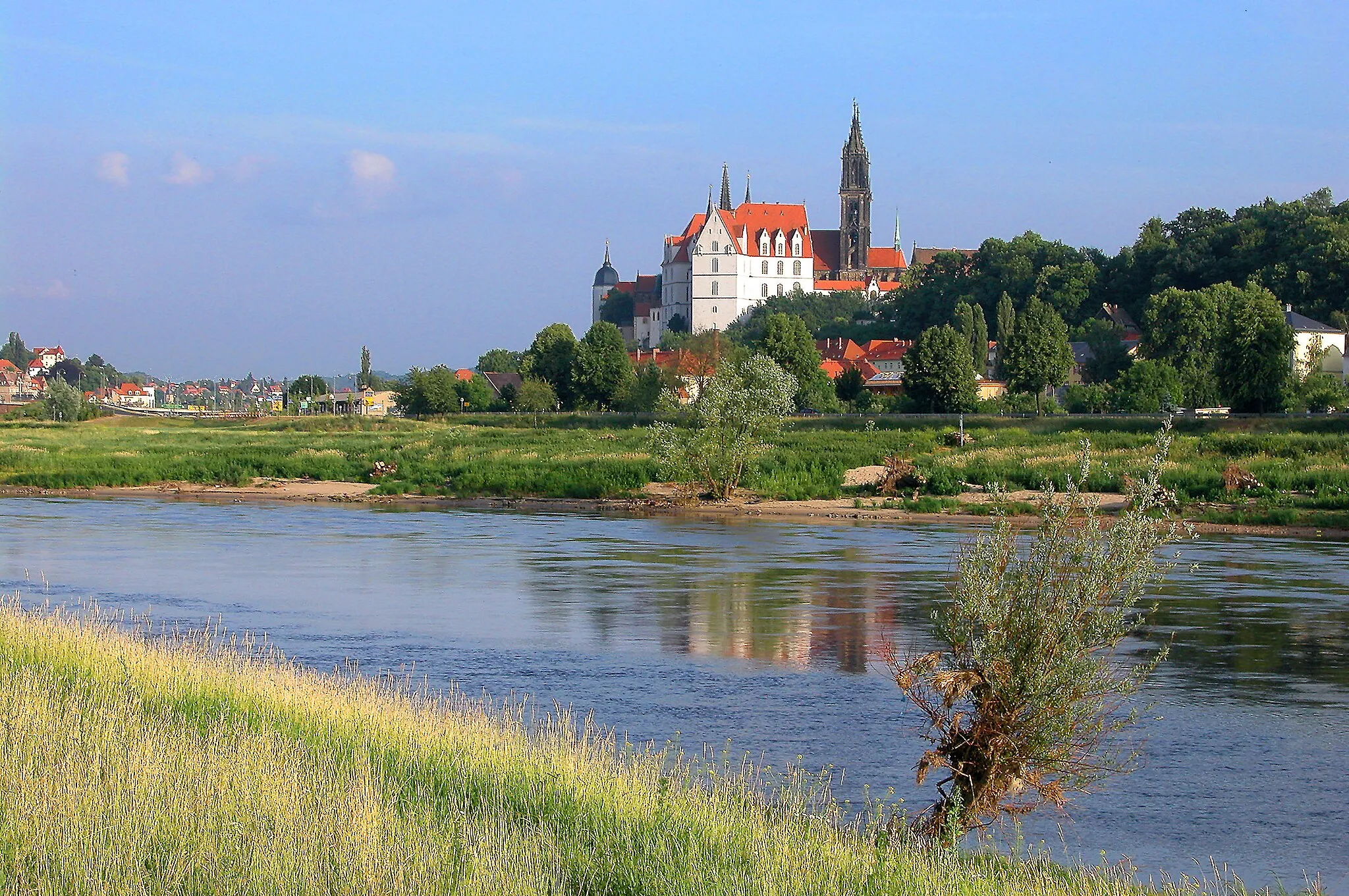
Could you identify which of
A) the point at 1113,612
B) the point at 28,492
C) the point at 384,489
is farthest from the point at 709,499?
the point at 1113,612

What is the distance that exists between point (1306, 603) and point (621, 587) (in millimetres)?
12887

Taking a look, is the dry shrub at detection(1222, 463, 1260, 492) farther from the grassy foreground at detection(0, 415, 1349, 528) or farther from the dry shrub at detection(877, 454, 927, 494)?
the dry shrub at detection(877, 454, 927, 494)

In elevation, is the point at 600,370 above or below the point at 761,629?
above

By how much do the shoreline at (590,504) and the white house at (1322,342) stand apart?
62.8 m

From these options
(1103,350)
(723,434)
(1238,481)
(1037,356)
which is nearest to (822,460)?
(723,434)

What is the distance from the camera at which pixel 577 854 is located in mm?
10133

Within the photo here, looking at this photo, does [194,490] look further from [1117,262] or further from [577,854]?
[1117,262]

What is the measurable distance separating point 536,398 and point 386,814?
347ft

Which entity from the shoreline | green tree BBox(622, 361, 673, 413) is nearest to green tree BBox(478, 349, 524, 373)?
green tree BBox(622, 361, 673, 413)

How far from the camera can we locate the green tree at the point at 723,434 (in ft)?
172

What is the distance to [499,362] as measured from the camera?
181125mm

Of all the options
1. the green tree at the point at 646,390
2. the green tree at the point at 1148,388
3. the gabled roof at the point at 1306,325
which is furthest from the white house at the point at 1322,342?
the green tree at the point at 646,390

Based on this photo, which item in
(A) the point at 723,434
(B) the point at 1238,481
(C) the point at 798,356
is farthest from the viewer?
(C) the point at 798,356

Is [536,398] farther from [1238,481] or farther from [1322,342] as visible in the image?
[1238,481]
